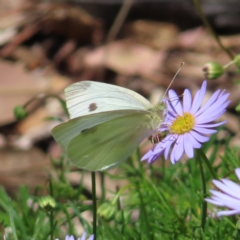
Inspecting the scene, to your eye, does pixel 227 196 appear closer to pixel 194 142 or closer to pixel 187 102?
pixel 194 142

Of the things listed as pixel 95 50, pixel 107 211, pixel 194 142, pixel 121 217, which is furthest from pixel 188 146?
pixel 95 50

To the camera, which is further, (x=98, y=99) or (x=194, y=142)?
(x=98, y=99)

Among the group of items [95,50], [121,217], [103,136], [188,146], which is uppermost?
[95,50]

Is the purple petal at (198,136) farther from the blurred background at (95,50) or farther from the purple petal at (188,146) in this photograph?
the blurred background at (95,50)

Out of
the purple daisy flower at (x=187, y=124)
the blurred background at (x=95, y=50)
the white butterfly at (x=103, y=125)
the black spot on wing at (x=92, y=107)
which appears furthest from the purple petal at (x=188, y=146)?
the blurred background at (x=95, y=50)

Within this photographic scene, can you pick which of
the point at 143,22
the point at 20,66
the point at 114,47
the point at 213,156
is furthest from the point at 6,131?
the point at 213,156

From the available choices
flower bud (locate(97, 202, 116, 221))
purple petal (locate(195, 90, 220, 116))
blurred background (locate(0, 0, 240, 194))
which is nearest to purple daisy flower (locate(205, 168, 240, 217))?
purple petal (locate(195, 90, 220, 116))

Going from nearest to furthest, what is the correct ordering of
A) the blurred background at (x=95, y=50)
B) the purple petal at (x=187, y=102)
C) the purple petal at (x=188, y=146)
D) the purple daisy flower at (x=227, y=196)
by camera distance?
the purple daisy flower at (x=227, y=196), the purple petal at (x=188, y=146), the purple petal at (x=187, y=102), the blurred background at (x=95, y=50)

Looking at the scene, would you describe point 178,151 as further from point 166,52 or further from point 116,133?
point 166,52
